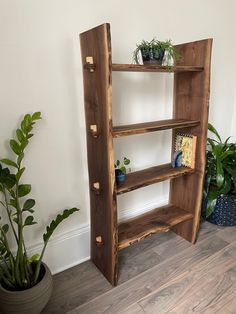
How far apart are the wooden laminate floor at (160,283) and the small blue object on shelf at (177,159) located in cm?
65

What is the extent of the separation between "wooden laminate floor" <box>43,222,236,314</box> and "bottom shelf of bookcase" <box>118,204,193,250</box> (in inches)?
10.3

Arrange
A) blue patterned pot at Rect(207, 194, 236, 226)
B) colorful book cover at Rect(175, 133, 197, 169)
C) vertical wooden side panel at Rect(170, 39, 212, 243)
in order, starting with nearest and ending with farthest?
1. vertical wooden side panel at Rect(170, 39, 212, 243)
2. colorful book cover at Rect(175, 133, 197, 169)
3. blue patterned pot at Rect(207, 194, 236, 226)

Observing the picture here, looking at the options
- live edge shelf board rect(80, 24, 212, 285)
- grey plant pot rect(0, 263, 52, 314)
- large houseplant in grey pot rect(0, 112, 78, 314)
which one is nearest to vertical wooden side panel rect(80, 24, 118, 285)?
live edge shelf board rect(80, 24, 212, 285)

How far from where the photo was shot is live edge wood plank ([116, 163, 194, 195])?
1415mm

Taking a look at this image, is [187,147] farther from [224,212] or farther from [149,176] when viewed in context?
[224,212]

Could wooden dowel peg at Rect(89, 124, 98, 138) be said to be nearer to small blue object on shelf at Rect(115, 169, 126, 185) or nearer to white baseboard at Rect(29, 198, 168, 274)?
small blue object on shelf at Rect(115, 169, 126, 185)

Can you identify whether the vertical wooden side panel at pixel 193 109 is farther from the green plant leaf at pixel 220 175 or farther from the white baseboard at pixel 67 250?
the white baseboard at pixel 67 250

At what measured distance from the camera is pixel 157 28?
1.67m

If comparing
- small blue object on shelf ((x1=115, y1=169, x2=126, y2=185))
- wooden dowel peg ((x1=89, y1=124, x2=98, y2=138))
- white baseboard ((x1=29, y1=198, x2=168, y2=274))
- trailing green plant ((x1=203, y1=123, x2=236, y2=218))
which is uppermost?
wooden dowel peg ((x1=89, y1=124, x2=98, y2=138))

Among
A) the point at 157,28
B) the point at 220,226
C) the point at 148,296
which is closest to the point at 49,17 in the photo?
the point at 157,28

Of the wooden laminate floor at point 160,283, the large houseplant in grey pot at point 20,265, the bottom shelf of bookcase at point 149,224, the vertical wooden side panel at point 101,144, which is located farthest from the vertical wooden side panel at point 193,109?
the large houseplant in grey pot at point 20,265

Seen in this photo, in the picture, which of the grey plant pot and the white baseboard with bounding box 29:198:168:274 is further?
the white baseboard with bounding box 29:198:168:274

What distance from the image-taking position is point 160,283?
59.9 inches

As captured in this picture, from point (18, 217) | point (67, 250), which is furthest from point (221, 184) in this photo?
point (18, 217)
